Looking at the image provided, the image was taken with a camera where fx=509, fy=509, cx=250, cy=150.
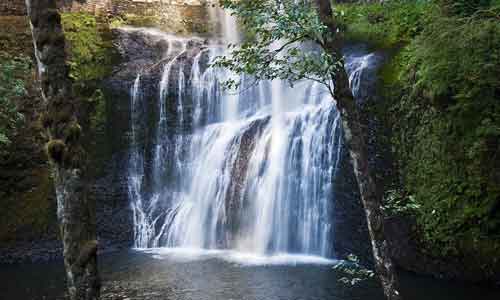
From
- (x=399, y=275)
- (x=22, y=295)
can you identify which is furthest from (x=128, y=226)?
(x=399, y=275)

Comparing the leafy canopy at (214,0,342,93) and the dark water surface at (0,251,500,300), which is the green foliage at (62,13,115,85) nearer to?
the dark water surface at (0,251,500,300)

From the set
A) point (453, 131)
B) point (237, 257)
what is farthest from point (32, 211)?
point (453, 131)

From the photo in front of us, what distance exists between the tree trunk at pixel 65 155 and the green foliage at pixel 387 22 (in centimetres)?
955

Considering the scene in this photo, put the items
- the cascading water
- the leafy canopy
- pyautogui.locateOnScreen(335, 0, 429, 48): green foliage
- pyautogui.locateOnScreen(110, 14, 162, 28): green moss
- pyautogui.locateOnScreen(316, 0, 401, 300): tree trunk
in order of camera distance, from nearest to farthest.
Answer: pyautogui.locateOnScreen(316, 0, 401, 300): tree trunk → the leafy canopy → the cascading water → pyautogui.locateOnScreen(335, 0, 429, 48): green foliage → pyautogui.locateOnScreen(110, 14, 162, 28): green moss

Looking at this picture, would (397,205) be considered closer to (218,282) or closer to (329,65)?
(218,282)

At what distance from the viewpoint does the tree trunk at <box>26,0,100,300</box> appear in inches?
149

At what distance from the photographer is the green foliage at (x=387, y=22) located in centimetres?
1254

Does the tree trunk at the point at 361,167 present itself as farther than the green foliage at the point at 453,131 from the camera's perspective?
No

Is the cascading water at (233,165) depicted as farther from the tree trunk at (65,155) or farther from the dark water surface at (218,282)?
the tree trunk at (65,155)

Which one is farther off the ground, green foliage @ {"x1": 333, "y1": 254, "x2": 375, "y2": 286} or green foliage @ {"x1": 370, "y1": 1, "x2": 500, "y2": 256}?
green foliage @ {"x1": 370, "y1": 1, "x2": 500, "y2": 256}

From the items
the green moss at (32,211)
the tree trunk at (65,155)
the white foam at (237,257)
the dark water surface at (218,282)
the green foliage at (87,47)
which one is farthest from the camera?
the green foliage at (87,47)

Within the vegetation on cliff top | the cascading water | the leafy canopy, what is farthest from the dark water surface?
the leafy canopy

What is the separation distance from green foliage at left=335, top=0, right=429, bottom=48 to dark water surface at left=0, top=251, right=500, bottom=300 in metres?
5.98

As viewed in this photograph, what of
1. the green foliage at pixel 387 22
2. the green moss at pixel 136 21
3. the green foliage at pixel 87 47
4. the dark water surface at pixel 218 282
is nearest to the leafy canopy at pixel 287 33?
the dark water surface at pixel 218 282
